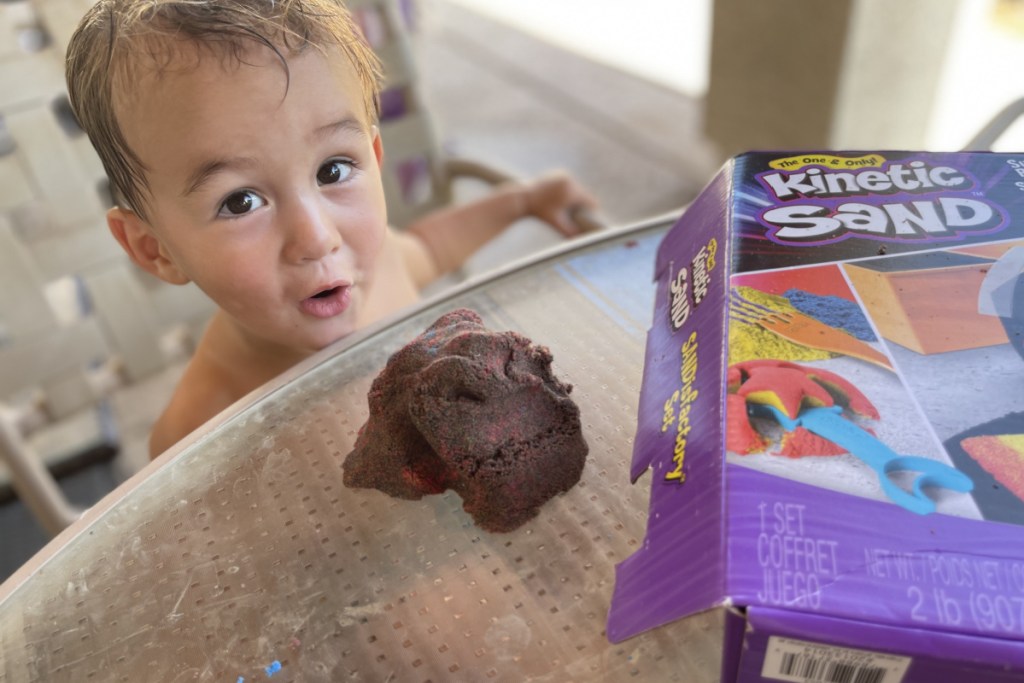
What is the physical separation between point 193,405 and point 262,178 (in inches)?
11.2

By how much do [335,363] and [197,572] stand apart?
0.58 feet

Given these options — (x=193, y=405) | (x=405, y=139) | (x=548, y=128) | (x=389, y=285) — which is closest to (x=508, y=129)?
(x=548, y=128)

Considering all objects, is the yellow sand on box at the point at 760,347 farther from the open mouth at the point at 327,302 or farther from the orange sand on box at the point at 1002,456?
the open mouth at the point at 327,302

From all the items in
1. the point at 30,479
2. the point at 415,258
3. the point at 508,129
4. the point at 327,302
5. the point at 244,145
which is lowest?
the point at 508,129

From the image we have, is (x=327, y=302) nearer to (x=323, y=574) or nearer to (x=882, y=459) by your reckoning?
(x=323, y=574)

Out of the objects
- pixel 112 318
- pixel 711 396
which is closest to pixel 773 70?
pixel 112 318

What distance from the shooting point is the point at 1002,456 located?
0.32 metres

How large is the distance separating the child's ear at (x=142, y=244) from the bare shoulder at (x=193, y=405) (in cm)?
13

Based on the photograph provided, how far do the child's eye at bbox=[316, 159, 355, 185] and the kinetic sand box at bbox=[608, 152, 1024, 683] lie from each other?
0.68ft

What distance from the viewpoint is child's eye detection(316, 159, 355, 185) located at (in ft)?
1.58

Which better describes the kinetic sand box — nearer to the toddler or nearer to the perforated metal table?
the perforated metal table

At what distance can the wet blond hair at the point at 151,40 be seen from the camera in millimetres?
426

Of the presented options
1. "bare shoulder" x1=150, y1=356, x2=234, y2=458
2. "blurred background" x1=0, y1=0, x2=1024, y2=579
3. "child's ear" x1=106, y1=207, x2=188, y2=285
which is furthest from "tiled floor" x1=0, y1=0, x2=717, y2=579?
"child's ear" x1=106, y1=207, x2=188, y2=285

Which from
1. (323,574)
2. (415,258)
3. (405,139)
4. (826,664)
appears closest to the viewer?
(826,664)
